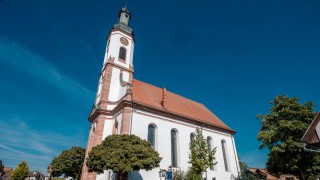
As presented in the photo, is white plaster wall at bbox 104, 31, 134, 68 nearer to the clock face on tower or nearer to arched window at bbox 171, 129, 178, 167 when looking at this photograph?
the clock face on tower

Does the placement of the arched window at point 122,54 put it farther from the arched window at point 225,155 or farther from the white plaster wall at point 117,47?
the arched window at point 225,155

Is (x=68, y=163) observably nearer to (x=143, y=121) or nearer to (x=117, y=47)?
(x=143, y=121)

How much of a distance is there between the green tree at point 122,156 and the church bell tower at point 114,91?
385 centimetres

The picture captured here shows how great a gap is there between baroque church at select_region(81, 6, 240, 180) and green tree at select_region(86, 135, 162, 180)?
152 inches

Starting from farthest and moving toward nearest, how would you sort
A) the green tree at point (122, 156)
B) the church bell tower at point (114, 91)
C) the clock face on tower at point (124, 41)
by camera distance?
1. the clock face on tower at point (124, 41)
2. the church bell tower at point (114, 91)
3. the green tree at point (122, 156)

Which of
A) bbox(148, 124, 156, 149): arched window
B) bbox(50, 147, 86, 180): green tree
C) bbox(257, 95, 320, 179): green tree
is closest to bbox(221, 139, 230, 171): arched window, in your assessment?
bbox(257, 95, 320, 179): green tree

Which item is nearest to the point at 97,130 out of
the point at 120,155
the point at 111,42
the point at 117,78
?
the point at 117,78

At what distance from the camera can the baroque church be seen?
20.4 meters

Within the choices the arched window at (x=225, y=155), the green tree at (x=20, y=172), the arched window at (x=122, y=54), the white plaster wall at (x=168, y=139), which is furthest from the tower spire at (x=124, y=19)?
the green tree at (x=20, y=172)

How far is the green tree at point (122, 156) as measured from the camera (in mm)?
13461

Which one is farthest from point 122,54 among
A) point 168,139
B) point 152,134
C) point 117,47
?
point 168,139

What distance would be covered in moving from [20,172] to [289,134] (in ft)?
226

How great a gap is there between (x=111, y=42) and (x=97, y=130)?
525 inches

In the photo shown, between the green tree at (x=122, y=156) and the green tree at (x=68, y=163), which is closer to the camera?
the green tree at (x=122, y=156)
